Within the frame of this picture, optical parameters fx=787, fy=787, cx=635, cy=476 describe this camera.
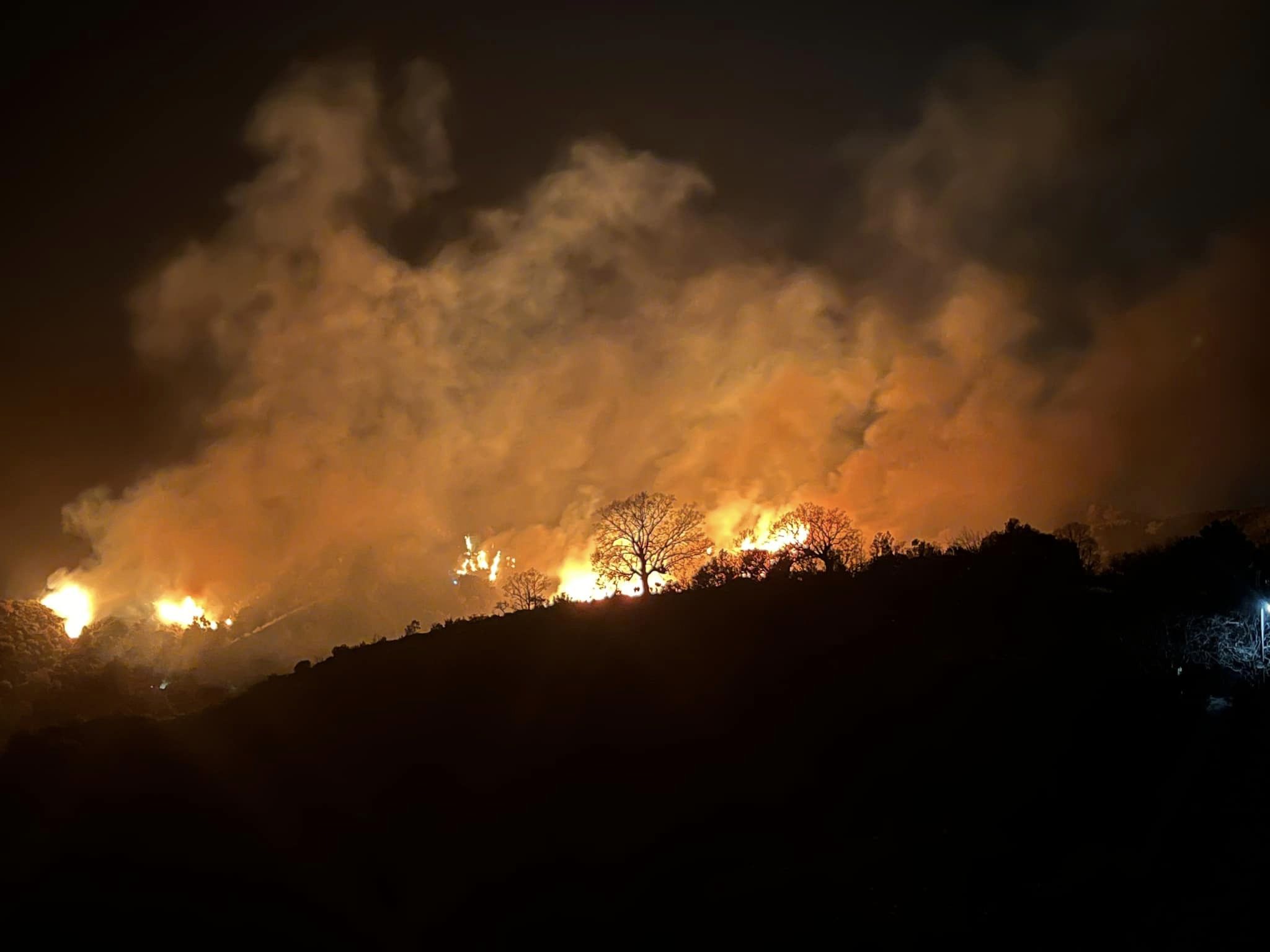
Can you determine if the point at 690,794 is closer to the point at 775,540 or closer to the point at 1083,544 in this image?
the point at 775,540

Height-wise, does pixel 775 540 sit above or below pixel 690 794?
above

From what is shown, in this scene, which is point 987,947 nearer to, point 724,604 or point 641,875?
point 641,875

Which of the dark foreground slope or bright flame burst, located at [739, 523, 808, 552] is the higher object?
bright flame burst, located at [739, 523, 808, 552]

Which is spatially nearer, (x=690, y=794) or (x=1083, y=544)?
(x=690, y=794)

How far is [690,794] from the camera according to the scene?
104 feet

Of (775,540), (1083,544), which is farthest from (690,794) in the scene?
(1083,544)

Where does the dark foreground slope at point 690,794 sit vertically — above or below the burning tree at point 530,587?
below

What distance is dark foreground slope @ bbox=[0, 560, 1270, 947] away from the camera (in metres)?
24.1

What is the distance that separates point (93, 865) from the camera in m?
32.3

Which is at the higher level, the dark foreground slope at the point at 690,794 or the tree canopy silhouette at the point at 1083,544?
the tree canopy silhouette at the point at 1083,544

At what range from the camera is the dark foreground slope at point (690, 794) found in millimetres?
24141

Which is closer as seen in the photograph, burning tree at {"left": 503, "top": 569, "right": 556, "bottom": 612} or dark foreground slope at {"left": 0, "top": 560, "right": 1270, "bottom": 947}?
dark foreground slope at {"left": 0, "top": 560, "right": 1270, "bottom": 947}

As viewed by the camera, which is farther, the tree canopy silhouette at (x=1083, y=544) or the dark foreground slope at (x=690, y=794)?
the tree canopy silhouette at (x=1083, y=544)

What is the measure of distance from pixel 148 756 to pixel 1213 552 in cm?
7775
